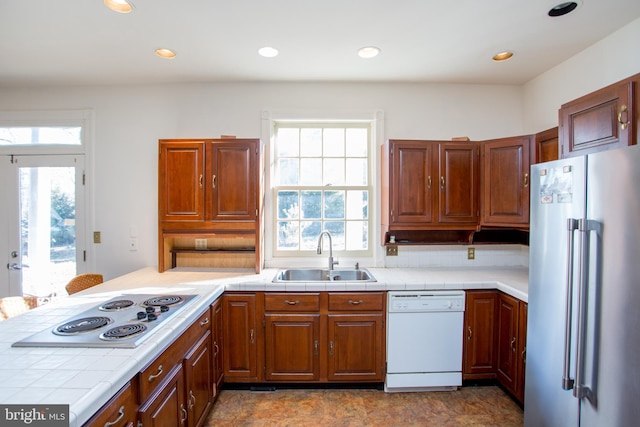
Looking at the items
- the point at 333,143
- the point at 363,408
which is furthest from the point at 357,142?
the point at 363,408

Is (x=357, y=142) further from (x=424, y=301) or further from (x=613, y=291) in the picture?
(x=613, y=291)

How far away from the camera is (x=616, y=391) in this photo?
47.8 inches

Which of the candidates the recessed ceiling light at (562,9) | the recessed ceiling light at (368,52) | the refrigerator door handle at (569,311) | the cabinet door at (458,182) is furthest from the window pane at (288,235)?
the recessed ceiling light at (562,9)

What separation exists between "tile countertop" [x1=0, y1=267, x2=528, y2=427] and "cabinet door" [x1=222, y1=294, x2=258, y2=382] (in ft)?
0.40

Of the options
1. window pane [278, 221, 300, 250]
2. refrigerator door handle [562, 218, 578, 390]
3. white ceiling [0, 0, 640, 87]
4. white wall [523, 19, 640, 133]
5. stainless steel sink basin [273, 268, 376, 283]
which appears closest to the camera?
refrigerator door handle [562, 218, 578, 390]

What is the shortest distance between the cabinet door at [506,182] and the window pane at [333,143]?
1289mm

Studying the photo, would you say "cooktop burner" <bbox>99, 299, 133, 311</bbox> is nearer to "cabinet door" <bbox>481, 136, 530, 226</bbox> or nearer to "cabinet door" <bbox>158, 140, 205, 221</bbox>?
"cabinet door" <bbox>158, 140, 205, 221</bbox>

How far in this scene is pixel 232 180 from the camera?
2.53 metres

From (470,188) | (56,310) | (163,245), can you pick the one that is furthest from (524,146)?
(56,310)

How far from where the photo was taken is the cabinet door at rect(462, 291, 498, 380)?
232 centimetres

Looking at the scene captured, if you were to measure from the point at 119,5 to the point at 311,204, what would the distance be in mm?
1988

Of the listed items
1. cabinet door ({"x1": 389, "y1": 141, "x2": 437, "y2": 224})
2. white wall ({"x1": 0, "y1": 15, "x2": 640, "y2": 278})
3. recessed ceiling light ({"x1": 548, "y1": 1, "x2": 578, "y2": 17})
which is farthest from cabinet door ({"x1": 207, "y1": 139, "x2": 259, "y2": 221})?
recessed ceiling light ({"x1": 548, "y1": 1, "x2": 578, "y2": 17})

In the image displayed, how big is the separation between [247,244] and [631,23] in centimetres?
322

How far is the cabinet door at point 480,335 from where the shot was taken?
91.4 inches
